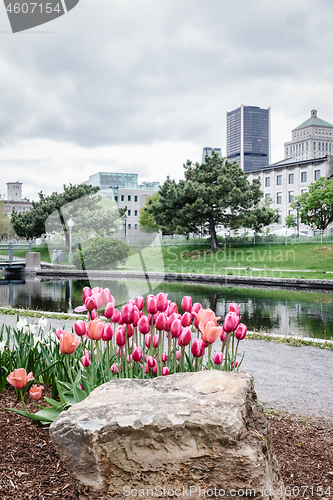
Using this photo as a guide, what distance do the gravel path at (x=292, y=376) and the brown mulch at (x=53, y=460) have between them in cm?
68

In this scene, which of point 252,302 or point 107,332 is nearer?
point 107,332

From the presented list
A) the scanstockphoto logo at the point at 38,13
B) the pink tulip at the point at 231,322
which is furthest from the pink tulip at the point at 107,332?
the scanstockphoto logo at the point at 38,13

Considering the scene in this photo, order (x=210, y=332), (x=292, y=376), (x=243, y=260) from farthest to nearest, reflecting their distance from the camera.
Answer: (x=243, y=260) → (x=292, y=376) → (x=210, y=332)

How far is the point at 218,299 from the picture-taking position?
15.9 meters

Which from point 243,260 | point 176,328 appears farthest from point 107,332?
point 243,260

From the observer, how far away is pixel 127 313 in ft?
9.84

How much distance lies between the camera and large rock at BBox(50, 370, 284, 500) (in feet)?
6.23

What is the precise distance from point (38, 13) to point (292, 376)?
5610mm

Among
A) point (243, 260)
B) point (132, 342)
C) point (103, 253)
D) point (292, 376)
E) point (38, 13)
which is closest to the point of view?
point (132, 342)

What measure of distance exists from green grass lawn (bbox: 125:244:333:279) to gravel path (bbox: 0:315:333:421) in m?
18.2

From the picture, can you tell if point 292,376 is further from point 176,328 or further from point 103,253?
point 103,253

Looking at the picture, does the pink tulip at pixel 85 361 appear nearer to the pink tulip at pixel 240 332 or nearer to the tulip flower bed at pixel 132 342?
the tulip flower bed at pixel 132 342

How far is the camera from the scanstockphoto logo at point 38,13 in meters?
4.96

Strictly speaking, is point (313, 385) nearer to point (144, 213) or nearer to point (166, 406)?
point (166, 406)
